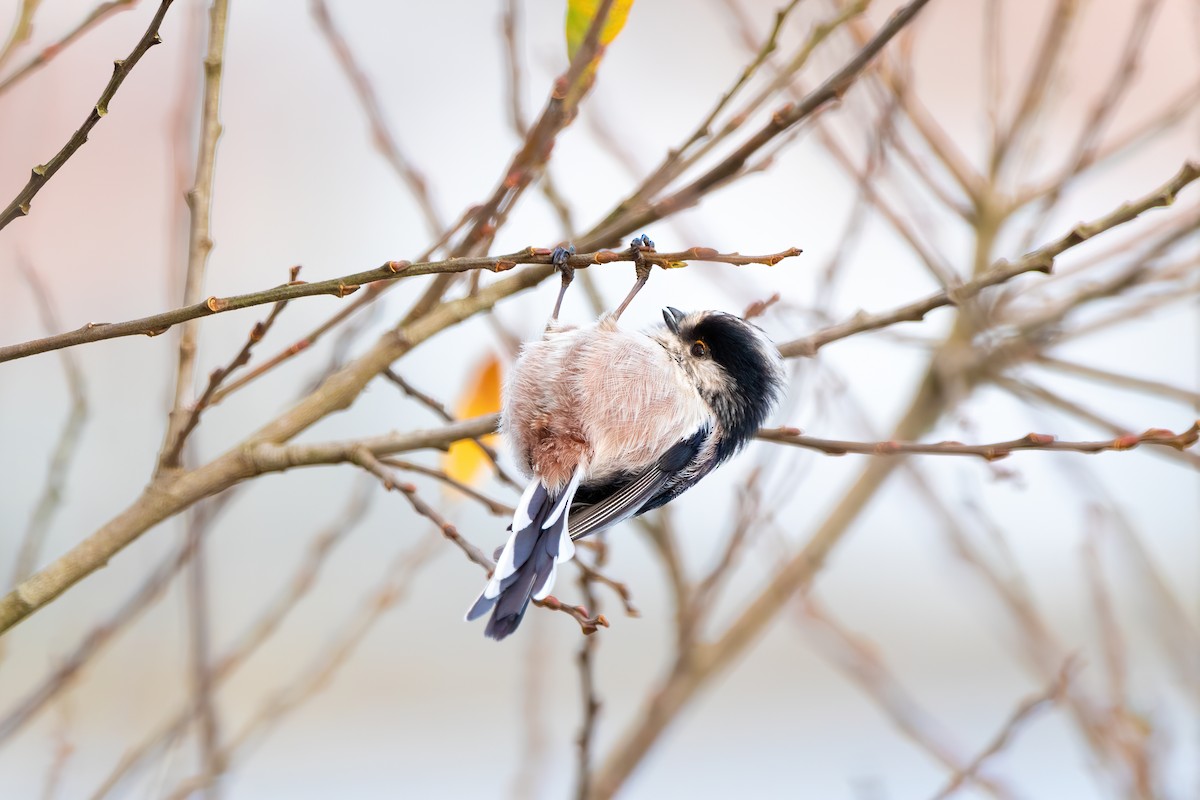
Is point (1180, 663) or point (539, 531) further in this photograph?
point (1180, 663)

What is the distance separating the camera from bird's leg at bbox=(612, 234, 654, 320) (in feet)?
4.51

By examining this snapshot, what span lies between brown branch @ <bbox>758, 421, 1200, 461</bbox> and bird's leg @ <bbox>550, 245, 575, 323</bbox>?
0.42 meters

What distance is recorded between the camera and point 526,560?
1.50 meters

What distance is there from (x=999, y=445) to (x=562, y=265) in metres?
0.70

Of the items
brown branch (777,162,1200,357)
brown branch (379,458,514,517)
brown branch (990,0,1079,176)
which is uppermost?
brown branch (990,0,1079,176)

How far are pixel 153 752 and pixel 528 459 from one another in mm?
813

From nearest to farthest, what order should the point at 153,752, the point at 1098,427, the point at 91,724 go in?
1. the point at 153,752
2. the point at 1098,427
3. the point at 91,724

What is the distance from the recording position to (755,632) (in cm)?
215

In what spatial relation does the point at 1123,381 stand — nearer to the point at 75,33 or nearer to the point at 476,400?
the point at 476,400

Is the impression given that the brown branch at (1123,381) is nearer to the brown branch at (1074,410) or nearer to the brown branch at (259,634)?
the brown branch at (1074,410)

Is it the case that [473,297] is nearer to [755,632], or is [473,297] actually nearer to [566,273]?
[566,273]

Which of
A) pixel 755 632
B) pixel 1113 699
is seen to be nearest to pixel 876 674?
pixel 755 632

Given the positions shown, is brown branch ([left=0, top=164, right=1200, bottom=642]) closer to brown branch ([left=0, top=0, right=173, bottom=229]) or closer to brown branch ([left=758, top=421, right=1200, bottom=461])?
brown branch ([left=758, top=421, right=1200, bottom=461])

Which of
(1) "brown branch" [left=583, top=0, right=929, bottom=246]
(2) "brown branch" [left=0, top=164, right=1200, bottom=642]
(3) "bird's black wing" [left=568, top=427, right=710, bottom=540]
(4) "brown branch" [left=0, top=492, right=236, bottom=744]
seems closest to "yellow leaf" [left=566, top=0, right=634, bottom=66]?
(1) "brown branch" [left=583, top=0, right=929, bottom=246]
